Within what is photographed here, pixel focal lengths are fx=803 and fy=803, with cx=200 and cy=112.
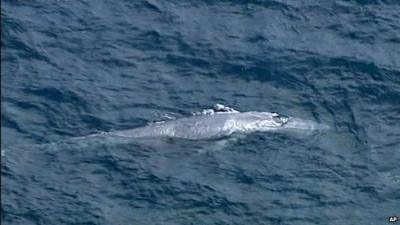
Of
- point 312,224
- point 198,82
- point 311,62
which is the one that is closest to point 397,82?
point 311,62

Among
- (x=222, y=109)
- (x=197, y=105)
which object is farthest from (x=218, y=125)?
(x=197, y=105)

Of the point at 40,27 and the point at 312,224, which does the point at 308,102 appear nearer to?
the point at 312,224

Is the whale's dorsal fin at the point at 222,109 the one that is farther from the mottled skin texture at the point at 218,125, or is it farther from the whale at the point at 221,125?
the mottled skin texture at the point at 218,125

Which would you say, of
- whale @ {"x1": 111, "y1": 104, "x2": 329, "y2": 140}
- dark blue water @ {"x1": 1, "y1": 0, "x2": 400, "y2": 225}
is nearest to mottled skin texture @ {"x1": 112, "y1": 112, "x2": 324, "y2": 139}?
whale @ {"x1": 111, "y1": 104, "x2": 329, "y2": 140}

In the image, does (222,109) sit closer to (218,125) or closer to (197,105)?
(197,105)

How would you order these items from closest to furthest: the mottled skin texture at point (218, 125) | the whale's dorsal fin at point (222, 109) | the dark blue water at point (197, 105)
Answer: the dark blue water at point (197, 105), the mottled skin texture at point (218, 125), the whale's dorsal fin at point (222, 109)

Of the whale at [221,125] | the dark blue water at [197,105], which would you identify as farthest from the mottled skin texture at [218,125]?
the dark blue water at [197,105]
